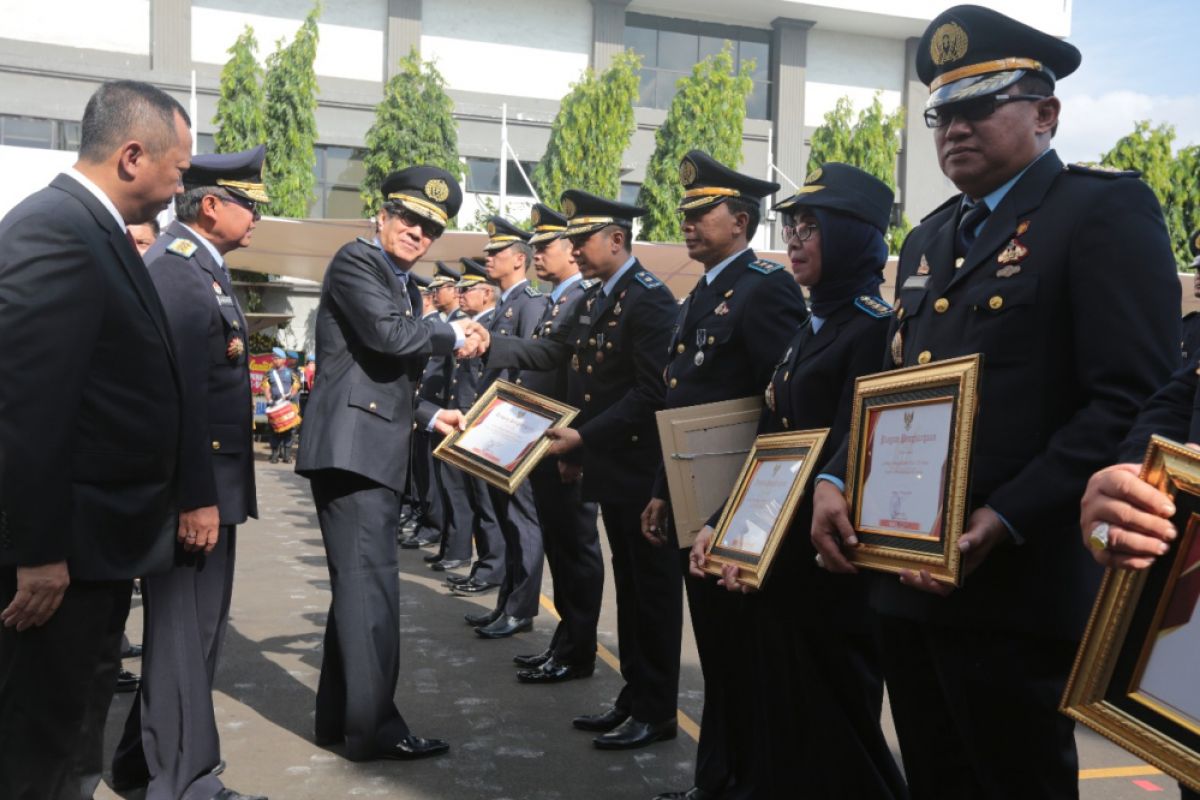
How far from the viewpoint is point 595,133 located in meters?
27.7

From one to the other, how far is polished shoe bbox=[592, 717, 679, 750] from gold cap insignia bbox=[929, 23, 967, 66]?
10.3ft

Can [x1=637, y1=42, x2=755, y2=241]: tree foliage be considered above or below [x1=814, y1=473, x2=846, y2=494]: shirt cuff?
above

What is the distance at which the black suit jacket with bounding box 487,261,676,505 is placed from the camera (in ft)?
15.6

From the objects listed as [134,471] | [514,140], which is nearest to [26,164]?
[134,471]

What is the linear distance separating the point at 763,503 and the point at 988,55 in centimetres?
137

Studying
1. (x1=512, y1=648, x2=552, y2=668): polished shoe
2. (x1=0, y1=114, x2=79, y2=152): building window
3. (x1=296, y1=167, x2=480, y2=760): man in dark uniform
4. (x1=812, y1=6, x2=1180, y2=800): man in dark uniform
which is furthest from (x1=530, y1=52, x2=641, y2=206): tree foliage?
(x1=812, y1=6, x2=1180, y2=800): man in dark uniform

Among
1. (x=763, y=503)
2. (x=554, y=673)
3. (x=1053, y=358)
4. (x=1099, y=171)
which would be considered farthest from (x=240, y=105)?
(x=1053, y=358)

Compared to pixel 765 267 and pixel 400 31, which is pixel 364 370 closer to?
pixel 765 267

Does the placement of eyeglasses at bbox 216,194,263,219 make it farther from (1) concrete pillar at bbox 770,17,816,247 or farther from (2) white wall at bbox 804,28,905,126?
(2) white wall at bbox 804,28,905,126

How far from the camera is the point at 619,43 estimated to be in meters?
33.7

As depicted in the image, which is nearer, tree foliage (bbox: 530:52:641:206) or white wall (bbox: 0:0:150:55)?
white wall (bbox: 0:0:150:55)

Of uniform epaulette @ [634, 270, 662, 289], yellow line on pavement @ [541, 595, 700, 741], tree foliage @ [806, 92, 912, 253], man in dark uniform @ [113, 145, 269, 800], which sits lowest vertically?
yellow line on pavement @ [541, 595, 700, 741]

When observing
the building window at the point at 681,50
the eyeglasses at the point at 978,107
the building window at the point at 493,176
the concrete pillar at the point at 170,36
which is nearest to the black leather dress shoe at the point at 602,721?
the eyeglasses at the point at 978,107

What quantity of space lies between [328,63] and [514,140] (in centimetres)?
573
